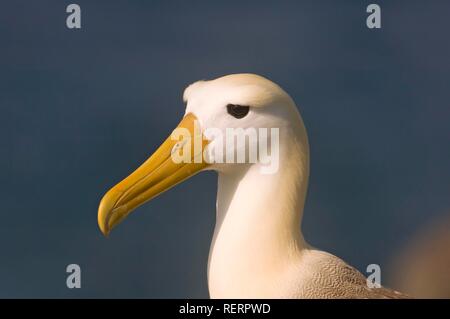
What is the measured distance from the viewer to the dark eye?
484cm

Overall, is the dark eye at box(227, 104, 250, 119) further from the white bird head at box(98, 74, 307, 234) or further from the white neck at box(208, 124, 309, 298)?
the white neck at box(208, 124, 309, 298)

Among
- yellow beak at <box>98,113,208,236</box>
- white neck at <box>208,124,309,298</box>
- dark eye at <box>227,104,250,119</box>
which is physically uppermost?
dark eye at <box>227,104,250,119</box>

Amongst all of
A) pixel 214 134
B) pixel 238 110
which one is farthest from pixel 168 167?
pixel 238 110

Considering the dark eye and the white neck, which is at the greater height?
the dark eye

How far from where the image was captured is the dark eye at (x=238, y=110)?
4.84 metres

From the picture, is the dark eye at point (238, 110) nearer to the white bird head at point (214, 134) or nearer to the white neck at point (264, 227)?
the white bird head at point (214, 134)

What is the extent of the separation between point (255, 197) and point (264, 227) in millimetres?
138

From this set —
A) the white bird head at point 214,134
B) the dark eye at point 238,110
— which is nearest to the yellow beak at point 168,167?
the white bird head at point 214,134

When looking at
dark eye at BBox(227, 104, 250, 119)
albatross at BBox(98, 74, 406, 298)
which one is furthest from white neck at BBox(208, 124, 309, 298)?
dark eye at BBox(227, 104, 250, 119)

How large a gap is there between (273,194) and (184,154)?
43 cm

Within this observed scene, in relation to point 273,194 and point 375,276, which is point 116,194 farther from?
point 375,276

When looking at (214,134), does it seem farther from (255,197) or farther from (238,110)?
(255,197)

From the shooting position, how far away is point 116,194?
15.9 ft

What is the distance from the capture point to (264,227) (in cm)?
490
